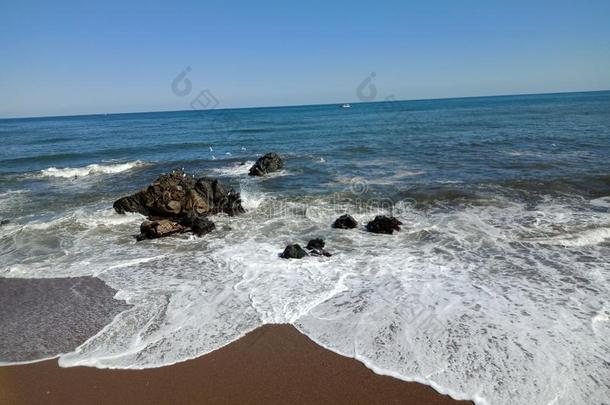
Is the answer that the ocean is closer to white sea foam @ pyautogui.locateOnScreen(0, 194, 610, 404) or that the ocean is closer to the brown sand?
white sea foam @ pyautogui.locateOnScreen(0, 194, 610, 404)

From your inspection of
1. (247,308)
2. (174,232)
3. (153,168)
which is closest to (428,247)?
(247,308)

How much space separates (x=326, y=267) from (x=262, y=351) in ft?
11.6

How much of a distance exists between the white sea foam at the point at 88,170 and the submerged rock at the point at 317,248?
21.0 meters

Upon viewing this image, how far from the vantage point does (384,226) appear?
40.5 feet

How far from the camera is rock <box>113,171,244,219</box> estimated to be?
1498 centimetres

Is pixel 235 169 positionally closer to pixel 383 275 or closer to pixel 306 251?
pixel 306 251

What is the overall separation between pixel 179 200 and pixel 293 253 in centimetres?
667

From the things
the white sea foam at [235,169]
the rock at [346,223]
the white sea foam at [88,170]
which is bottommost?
the white sea foam at [235,169]

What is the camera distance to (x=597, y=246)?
1030cm

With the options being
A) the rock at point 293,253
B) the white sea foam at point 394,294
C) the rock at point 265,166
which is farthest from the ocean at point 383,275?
the rock at point 265,166

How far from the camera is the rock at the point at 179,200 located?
1498 cm

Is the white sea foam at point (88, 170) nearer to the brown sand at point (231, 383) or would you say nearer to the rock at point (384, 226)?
the rock at point (384, 226)

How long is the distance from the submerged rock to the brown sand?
4.09 metres

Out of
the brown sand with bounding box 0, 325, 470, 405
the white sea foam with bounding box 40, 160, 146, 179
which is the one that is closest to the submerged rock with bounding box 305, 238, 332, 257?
the brown sand with bounding box 0, 325, 470, 405
